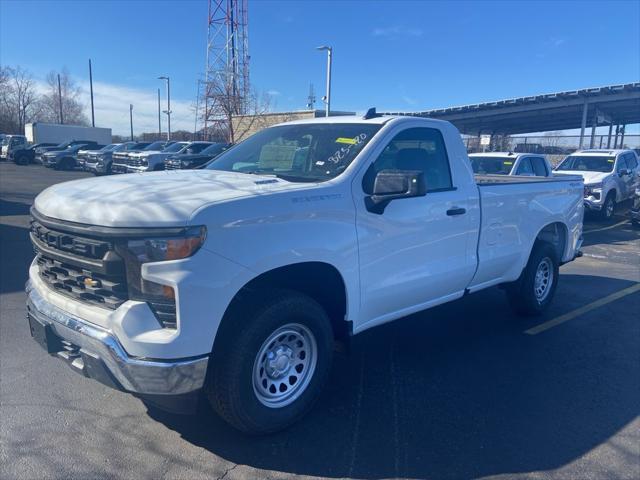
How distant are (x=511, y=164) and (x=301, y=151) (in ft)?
29.2

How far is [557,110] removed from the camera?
32.6m

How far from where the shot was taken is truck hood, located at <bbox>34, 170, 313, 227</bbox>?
2.83m

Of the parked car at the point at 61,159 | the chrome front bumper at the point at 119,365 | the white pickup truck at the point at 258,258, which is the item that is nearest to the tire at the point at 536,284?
the white pickup truck at the point at 258,258

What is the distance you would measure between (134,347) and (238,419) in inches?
32.1

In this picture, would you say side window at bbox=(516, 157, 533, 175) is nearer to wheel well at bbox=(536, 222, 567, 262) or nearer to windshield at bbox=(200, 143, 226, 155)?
wheel well at bbox=(536, 222, 567, 262)

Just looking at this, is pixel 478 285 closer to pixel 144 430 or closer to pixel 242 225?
pixel 242 225

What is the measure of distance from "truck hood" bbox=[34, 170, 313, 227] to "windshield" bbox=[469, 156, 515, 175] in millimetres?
9295

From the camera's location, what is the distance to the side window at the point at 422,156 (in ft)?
13.5

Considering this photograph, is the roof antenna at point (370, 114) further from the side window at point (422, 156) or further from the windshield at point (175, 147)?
the windshield at point (175, 147)

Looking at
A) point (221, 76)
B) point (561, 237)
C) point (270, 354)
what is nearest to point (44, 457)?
point (270, 354)

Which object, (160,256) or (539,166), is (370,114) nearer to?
(160,256)

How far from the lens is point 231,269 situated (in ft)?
9.51

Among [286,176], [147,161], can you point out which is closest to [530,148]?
[147,161]

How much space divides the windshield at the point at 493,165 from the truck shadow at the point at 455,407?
6646mm
